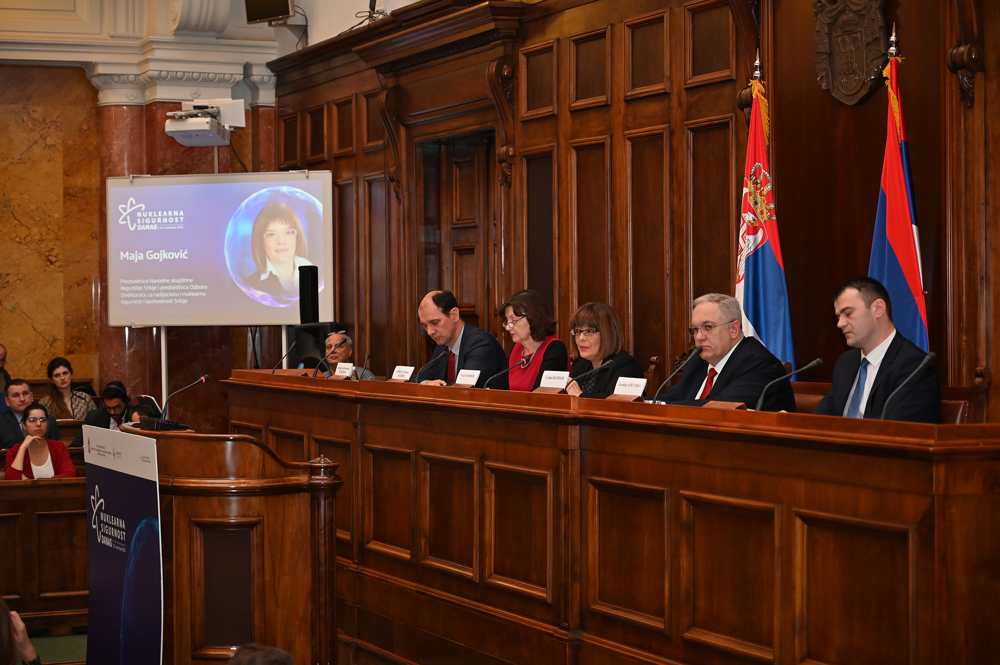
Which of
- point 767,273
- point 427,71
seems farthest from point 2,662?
point 427,71

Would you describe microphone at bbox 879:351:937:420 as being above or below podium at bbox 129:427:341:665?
above

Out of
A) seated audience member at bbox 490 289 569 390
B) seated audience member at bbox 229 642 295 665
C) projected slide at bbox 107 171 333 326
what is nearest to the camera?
seated audience member at bbox 229 642 295 665

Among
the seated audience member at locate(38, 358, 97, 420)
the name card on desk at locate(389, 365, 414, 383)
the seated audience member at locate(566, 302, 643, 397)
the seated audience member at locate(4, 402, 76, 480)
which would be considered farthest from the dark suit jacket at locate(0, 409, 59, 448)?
the seated audience member at locate(566, 302, 643, 397)

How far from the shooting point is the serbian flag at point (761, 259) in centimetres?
555

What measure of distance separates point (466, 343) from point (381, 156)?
2901mm

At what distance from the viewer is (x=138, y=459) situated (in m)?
4.34

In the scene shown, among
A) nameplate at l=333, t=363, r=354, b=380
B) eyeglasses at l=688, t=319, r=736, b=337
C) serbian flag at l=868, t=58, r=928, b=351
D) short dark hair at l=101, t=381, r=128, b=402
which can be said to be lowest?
short dark hair at l=101, t=381, r=128, b=402

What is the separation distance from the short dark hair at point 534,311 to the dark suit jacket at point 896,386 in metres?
1.89

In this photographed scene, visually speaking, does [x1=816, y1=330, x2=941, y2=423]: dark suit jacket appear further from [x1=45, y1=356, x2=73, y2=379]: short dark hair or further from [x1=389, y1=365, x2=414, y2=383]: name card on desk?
[x1=45, y1=356, x2=73, y2=379]: short dark hair

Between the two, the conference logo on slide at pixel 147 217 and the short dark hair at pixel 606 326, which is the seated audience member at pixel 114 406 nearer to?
the conference logo on slide at pixel 147 217

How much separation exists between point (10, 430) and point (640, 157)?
13.1 ft

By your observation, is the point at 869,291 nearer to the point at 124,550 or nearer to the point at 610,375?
the point at 610,375

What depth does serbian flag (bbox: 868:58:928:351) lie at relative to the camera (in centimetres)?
491

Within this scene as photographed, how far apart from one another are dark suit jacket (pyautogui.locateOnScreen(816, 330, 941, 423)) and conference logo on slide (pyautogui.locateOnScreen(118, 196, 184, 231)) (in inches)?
253
